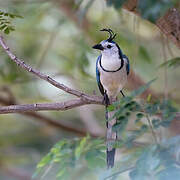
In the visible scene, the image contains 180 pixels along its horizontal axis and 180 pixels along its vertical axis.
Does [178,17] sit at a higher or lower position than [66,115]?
higher

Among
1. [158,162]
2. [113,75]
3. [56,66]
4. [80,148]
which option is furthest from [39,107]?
[56,66]

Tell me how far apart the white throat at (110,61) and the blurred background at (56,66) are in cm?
49

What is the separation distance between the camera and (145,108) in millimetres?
1703

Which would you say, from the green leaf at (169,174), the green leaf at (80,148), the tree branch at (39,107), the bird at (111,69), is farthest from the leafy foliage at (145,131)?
the bird at (111,69)

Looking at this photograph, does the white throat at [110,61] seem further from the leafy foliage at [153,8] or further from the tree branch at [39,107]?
the leafy foliage at [153,8]

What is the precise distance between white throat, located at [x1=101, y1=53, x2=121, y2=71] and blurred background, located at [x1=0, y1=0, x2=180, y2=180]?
493 millimetres

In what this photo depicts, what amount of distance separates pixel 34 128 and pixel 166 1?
3404 millimetres

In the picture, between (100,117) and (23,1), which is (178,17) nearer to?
(23,1)

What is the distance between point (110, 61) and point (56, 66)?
198 centimetres

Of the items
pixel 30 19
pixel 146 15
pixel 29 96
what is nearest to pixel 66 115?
pixel 29 96

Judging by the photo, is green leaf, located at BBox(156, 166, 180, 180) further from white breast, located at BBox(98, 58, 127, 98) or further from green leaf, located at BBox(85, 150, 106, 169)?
white breast, located at BBox(98, 58, 127, 98)

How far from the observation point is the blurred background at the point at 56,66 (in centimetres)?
351

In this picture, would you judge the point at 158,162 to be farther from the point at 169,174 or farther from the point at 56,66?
the point at 56,66

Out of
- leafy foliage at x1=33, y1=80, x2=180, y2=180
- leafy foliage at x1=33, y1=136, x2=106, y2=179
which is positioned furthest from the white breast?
leafy foliage at x1=33, y1=80, x2=180, y2=180
